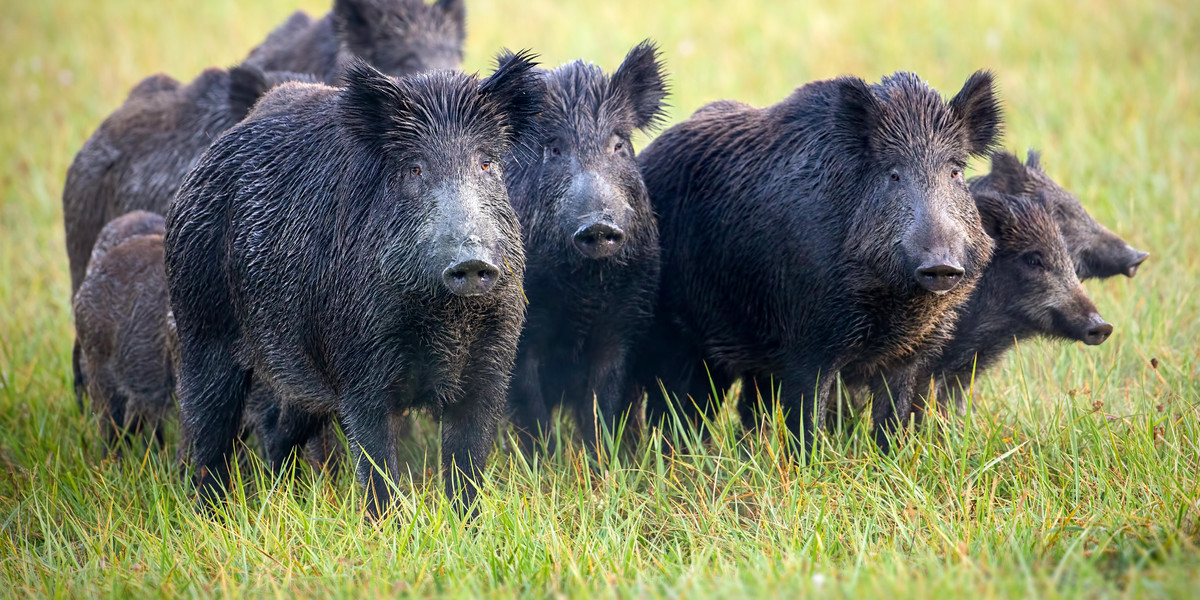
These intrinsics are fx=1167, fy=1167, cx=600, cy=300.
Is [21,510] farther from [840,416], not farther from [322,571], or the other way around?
[840,416]

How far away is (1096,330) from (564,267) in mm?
2153

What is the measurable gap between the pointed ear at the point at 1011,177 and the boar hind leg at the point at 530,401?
215 cm

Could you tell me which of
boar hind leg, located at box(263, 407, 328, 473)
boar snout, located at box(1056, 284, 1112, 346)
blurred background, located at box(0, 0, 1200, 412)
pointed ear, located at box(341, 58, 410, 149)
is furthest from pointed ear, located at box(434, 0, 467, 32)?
boar snout, located at box(1056, 284, 1112, 346)

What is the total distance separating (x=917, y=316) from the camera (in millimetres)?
4453

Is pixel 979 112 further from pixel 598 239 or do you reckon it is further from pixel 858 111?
pixel 598 239

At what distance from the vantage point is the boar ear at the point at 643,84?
489cm

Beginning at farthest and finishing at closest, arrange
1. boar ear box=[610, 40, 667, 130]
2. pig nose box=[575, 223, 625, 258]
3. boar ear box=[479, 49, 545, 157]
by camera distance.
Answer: boar ear box=[610, 40, 667, 130]
pig nose box=[575, 223, 625, 258]
boar ear box=[479, 49, 545, 157]

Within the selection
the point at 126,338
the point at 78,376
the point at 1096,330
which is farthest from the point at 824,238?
the point at 78,376

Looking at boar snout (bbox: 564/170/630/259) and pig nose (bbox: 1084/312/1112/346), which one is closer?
boar snout (bbox: 564/170/630/259)

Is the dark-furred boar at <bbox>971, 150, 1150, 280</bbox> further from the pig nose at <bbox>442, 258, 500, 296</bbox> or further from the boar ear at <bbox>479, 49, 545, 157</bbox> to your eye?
the pig nose at <bbox>442, 258, 500, 296</bbox>

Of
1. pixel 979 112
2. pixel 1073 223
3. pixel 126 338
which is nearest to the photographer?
pixel 979 112

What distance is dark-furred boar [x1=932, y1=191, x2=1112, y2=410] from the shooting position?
15.6 feet

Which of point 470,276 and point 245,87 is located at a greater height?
point 245,87

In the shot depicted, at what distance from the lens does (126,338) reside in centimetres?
547
